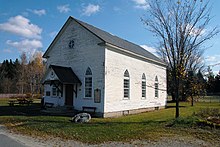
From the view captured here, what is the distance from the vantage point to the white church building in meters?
19.3

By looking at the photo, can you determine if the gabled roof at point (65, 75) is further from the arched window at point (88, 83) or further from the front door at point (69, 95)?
the front door at point (69, 95)

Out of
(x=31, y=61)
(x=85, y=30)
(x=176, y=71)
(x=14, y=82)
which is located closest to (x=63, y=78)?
(x=85, y=30)

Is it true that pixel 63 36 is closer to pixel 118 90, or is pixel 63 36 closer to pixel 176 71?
pixel 118 90

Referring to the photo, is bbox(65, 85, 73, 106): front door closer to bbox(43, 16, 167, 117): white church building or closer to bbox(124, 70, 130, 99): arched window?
bbox(43, 16, 167, 117): white church building

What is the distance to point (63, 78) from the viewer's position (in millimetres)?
19844

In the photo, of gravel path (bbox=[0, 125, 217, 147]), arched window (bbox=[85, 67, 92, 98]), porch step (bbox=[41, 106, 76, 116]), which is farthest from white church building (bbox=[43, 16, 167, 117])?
gravel path (bbox=[0, 125, 217, 147])

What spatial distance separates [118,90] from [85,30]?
633 cm

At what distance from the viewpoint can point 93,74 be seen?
19.8 meters

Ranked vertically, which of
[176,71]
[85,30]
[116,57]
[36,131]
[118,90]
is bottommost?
[36,131]

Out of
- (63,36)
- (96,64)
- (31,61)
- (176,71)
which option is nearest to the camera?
(176,71)

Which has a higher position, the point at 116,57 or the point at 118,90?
the point at 116,57

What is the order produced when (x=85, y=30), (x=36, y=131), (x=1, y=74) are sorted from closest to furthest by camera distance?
1. (x=36, y=131)
2. (x=85, y=30)
3. (x=1, y=74)

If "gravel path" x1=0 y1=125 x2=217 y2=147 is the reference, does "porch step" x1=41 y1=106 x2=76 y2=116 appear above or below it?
above

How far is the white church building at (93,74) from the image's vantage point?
19.3m
